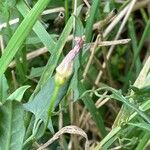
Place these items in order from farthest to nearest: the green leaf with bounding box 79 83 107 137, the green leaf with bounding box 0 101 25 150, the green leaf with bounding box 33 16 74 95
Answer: the green leaf with bounding box 79 83 107 137
the green leaf with bounding box 33 16 74 95
the green leaf with bounding box 0 101 25 150

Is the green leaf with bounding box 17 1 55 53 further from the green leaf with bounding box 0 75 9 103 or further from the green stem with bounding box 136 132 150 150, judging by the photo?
the green stem with bounding box 136 132 150 150

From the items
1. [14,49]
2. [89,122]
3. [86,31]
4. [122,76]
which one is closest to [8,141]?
[14,49]

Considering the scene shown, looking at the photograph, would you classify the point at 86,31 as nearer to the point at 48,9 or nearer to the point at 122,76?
the point at 48,9

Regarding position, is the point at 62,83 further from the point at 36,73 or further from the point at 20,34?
the point at 36,73

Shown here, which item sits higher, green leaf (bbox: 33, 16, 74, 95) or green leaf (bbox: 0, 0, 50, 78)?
green leaf (bbox: 0, 0, 50, 78)

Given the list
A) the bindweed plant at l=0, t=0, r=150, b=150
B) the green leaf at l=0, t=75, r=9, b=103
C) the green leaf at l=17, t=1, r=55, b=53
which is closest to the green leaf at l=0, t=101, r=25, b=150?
the bindweed plant at l=0, t=0, r=150, b=150

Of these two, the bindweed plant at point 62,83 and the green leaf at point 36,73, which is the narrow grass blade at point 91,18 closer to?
the bindweed plant at point 62,83

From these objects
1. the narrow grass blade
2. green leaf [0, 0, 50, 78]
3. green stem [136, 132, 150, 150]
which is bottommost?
green stem [136, 132, 150, 150]

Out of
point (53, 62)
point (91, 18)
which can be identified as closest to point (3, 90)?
point (53, 62)
